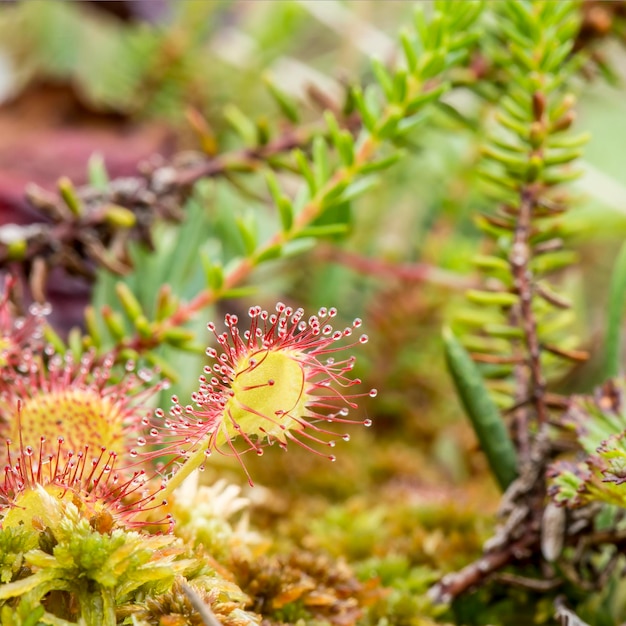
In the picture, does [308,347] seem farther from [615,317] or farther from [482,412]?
[615,317]

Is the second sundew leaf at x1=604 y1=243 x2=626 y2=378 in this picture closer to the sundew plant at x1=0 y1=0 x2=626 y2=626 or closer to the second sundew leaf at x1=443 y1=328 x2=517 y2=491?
the sundew plant at x1=0 y1=0 x2=626 y2=626

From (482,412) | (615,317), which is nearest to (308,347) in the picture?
(482,412)

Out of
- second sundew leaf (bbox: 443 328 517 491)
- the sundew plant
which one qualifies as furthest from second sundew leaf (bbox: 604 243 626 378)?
second sundew leaf (bbox: 443 328 517 491)

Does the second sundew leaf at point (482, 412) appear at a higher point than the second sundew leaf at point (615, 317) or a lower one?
lower

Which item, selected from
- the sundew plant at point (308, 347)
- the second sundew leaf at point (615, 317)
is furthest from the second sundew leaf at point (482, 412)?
the second sundew leaf at point (615, 317)

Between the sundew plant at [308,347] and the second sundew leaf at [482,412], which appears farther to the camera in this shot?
the second sundew leaf at [482,412]

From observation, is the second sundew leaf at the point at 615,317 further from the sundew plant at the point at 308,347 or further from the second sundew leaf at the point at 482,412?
the second sundew leaf at the point at 482,412

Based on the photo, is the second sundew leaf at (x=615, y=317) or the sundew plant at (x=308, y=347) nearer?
the sundew plant at (x=308, y=347)
